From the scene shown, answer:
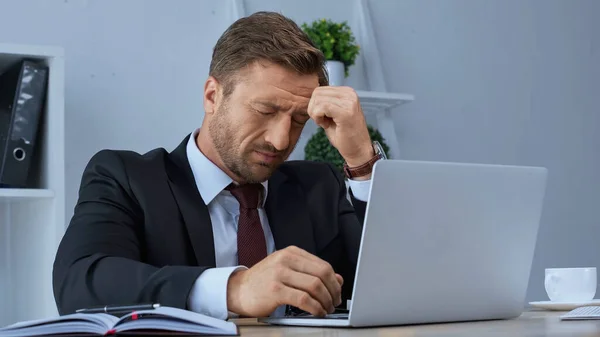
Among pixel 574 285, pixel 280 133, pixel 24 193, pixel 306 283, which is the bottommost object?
pixel 574 285

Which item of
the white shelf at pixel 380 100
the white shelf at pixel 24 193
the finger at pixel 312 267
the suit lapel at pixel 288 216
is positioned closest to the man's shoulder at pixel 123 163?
the suit lapel at pixel 288 216

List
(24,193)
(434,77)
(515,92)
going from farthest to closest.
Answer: (515,92)
(434,77)
(24,193)

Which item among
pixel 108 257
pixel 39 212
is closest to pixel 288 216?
pixel 108 257

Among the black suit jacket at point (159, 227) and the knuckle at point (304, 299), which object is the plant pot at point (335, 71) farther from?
the knuckle at point (304, 299)

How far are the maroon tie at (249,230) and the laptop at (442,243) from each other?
419mm

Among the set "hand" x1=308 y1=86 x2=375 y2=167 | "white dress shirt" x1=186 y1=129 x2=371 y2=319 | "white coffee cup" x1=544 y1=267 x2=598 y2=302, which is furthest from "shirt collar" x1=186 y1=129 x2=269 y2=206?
"white coffee cup" x1=544 y1=267 x2=598 y2=302

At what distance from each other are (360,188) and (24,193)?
829 millimetres

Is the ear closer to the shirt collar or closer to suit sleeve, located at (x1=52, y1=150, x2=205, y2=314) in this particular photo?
the shirt collar

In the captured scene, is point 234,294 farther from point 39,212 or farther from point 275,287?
point 39,212

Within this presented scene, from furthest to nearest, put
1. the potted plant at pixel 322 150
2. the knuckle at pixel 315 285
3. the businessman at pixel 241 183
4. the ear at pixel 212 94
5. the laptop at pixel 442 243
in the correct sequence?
the potted plant at pixel 322 150
the ear at pixel 212 94
the businessman at pixel 241 183
the knuckle at pixel 315 285
the laptop at pixel 442 243

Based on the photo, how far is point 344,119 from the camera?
1.74 m

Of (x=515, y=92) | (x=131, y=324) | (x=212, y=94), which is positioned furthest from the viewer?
(x=515, y=92)

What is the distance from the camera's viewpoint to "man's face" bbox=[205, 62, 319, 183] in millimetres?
1762

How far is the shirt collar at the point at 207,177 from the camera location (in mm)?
1773
